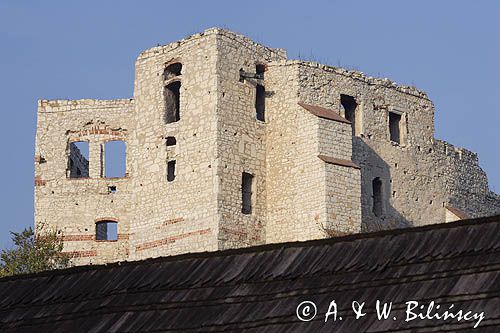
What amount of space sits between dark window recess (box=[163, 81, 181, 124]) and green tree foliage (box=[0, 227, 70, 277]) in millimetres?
4545

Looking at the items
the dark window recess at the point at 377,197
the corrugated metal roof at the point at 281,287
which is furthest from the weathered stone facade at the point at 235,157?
the corrugated metal roof at the point at 281,287

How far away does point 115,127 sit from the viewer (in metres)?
40.4

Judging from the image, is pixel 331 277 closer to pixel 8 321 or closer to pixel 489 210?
pixel 8 321

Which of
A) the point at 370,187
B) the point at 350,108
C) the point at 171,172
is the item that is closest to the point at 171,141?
the point at 171,172

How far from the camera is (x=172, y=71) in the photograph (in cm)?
3788

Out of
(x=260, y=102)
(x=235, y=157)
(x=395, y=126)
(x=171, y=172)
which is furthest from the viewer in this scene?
(x=395, y=126)

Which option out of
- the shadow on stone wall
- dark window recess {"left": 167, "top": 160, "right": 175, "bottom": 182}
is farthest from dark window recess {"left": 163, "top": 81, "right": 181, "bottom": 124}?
the shadow on stone wall

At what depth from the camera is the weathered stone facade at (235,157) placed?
1415 inches

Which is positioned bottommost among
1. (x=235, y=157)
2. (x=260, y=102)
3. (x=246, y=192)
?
(x=246, y=192)

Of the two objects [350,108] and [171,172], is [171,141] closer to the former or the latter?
[171,172]

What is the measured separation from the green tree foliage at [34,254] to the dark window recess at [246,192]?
503 cm

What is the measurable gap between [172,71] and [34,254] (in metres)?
5.89

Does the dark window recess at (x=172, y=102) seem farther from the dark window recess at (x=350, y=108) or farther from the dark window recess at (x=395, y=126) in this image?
the dark window recess at (x=395, y=126)

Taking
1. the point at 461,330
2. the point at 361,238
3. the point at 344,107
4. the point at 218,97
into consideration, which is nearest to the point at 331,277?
the point at 361,238
